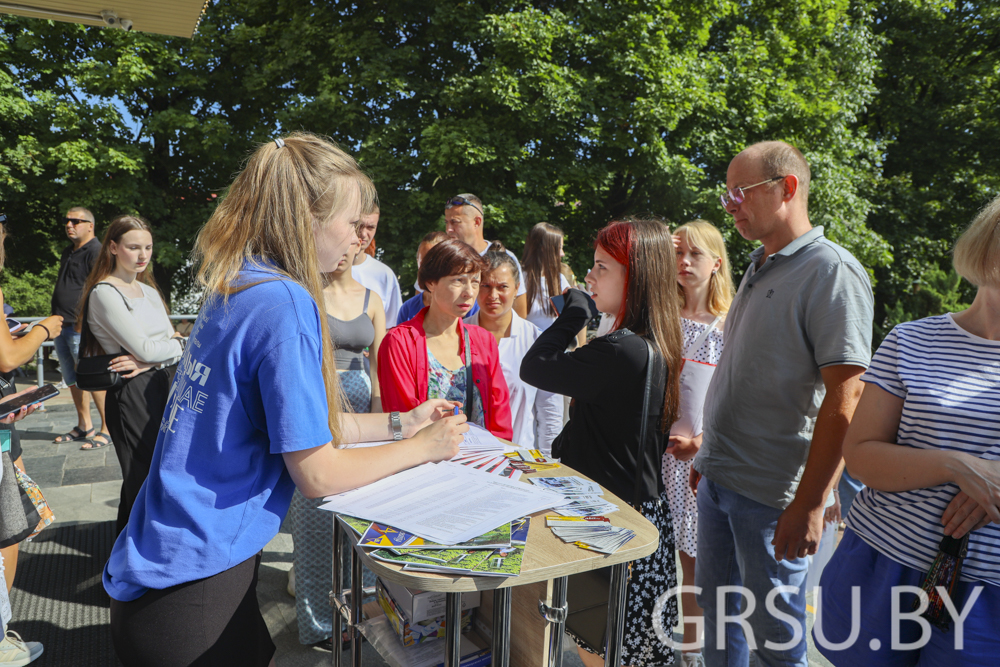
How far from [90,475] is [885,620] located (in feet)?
17.7

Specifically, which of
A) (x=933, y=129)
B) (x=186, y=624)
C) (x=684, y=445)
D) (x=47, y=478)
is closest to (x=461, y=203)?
(x=684, y=445)

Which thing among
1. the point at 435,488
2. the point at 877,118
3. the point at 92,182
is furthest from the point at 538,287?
the point at 877,118

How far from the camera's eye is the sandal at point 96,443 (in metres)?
5.57

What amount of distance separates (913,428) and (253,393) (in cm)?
Result: 157

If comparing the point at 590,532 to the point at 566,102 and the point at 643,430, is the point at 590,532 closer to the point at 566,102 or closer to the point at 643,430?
the point at 643,430

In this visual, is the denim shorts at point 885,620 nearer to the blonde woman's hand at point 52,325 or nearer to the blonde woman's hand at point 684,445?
the blonde woman's hand at point 684,445

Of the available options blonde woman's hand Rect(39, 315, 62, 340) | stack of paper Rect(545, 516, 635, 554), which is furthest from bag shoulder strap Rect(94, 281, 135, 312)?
stack of paper Rect(545, 516, 635, 554)

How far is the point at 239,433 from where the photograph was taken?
48.4 inches

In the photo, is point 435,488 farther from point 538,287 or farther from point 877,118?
point 877,118

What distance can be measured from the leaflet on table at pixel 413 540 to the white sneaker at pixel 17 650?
2231 millimetres

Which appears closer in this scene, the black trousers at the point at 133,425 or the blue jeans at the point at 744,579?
the blue jeans at the point at 744,579

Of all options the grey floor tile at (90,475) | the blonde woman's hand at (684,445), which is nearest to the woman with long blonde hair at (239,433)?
the blonde woman's hand at (684,445)

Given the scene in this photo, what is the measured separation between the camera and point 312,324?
1248mm

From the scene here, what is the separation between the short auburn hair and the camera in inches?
109
